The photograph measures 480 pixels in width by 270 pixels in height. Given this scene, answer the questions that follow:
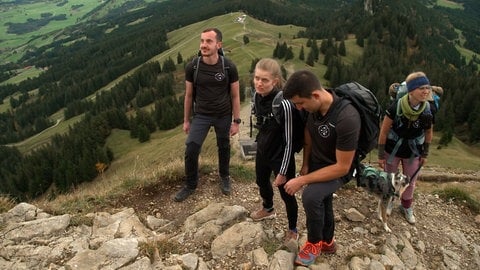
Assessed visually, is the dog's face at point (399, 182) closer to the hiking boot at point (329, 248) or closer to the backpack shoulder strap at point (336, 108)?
the hiking boot at point (329, 248)

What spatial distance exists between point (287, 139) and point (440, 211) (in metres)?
5.48

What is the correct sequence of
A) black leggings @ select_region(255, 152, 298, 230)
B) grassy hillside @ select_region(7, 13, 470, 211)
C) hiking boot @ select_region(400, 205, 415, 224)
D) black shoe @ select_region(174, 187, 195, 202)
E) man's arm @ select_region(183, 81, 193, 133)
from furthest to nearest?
grassy hillside @ select_region(7, 13, 470, 211), black shoe @ select_region(174, 187, 195, 202), hiking boot @ select_region(400, 205, 415, 224), man's arm @ select_region(183, 81, 193, 133), black leggings @ select_region(255, 152, 298, 230)

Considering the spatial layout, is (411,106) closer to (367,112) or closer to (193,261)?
(367,112)

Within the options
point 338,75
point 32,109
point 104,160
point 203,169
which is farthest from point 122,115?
point 203,169

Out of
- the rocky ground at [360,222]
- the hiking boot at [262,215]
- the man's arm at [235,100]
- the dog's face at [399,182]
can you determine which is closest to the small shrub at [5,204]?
the rocky ground at [360,222]

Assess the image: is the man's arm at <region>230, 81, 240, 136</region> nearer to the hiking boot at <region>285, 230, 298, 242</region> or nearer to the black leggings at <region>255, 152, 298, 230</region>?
the black leggings at <region>255, 152, 298, 230</region>

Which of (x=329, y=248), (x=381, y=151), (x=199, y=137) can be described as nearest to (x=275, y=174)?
(x=329, y=248)

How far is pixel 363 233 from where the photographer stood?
271 inches

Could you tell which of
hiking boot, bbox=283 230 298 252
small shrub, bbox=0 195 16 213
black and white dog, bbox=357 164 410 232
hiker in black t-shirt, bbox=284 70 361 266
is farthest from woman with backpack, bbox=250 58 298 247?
small shrub, bbox=0 195 16 213

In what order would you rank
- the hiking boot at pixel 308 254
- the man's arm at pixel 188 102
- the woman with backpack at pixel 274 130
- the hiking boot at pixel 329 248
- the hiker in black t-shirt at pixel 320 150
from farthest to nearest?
the man's arm at pixel 188 102, the hiking boot at pixel 329 248, the hiking boot at pixel 308 254, the woman with backpack at pixel 274 130, the hiker in black t-shirt at pixel 320 150

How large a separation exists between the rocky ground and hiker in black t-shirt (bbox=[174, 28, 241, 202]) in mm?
374

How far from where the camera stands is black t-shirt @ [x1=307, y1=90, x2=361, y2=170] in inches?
176

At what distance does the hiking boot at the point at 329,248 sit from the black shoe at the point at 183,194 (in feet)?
10.5

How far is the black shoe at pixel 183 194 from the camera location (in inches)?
310
